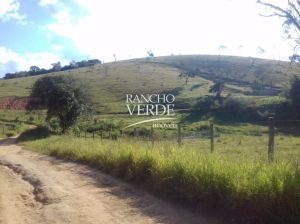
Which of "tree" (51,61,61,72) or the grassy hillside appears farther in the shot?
"tree" (51,61,61,72)

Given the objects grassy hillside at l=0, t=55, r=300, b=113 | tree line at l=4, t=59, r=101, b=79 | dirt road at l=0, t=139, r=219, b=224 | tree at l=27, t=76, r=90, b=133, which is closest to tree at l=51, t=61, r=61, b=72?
tree line at l=4, t=59, r=101, b=79

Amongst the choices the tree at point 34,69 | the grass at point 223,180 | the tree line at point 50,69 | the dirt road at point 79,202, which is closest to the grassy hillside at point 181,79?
the tree line at point 50,69

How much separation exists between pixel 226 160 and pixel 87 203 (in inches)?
128

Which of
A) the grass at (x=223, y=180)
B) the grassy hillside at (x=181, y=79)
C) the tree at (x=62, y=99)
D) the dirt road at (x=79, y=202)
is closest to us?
the grass at (x=223, y=180)

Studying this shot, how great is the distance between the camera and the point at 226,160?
35.7 feet

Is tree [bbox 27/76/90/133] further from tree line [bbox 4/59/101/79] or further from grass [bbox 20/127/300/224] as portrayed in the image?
tree line [bbox 4/59/101/79]

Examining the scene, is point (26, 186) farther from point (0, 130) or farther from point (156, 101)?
point (156, 101)

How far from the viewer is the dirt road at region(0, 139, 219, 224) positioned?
9.24m

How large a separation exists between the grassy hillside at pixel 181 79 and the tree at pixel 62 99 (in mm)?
29809

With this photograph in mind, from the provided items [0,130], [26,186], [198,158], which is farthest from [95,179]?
[0,130]

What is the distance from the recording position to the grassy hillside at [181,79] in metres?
91.9

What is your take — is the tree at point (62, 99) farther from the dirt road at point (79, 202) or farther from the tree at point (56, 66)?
the tree at point (56, 66)

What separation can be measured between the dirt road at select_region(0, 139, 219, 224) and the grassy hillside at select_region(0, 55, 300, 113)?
195ft

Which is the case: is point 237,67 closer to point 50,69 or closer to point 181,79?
point 181,79
